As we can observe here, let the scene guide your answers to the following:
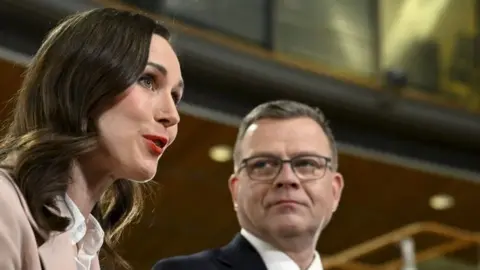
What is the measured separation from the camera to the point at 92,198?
54.5 inches

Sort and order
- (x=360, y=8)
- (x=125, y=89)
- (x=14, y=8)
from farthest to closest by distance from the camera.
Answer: (x=360, y=8) → (x=14, y=8) → (x=125, y=89)

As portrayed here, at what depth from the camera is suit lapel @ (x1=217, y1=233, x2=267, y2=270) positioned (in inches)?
82.3

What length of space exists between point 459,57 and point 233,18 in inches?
80.7

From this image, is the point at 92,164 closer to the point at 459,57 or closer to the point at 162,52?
the point at 162,52

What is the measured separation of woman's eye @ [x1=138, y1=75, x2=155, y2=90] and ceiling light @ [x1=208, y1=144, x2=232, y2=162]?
4394 mm

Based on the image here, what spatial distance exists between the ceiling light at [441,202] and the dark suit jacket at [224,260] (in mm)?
5095

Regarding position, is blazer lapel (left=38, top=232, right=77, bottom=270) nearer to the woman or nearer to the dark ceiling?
the woman

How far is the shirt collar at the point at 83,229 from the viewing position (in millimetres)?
1312

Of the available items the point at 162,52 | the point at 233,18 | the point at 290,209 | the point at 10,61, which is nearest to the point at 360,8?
the point at 233,18

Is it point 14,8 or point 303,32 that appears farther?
point 303,32

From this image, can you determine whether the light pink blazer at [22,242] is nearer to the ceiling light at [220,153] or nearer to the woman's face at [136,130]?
the woman's face at [136,130]

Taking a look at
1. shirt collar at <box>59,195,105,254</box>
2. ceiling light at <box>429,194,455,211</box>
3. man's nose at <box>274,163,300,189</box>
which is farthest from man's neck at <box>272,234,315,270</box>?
ceiling light at <box>429,194,455,211</box>

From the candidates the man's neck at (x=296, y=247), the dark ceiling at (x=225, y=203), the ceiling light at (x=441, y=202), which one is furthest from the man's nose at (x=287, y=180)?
the ceiling light at (x=441, y=202)

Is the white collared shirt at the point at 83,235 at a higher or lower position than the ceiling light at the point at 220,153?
lower
